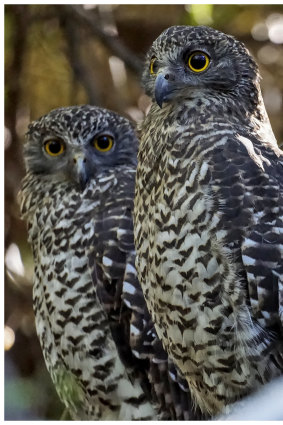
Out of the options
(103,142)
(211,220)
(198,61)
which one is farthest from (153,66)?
(103,142)

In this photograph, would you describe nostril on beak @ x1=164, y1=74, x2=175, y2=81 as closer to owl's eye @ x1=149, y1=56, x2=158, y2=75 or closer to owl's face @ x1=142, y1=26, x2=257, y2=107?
owl's face @ x1=142, y1=26, x2=257, y2=107

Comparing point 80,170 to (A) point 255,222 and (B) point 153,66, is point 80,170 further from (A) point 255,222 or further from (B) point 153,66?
(A) point 255,222

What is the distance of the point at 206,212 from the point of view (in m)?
2.24

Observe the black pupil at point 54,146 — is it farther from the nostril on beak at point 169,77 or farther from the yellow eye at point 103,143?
the nostril on beak at point 169,77

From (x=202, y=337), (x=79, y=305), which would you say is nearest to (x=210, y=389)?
(x=202, y=337)

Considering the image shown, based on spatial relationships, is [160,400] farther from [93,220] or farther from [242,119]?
[242,119]

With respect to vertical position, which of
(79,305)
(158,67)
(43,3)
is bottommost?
(79,305)

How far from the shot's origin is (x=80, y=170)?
3.01 meters

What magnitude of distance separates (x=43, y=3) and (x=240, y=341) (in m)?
1.47

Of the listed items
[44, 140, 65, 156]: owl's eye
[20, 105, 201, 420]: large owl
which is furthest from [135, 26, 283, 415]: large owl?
[44, 140, 65, 156]: owl's eye

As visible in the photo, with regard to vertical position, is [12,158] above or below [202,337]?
above

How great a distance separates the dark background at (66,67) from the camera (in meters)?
3.02

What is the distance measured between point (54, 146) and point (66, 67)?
30 cm

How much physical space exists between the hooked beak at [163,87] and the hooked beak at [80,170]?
2.12 feet
